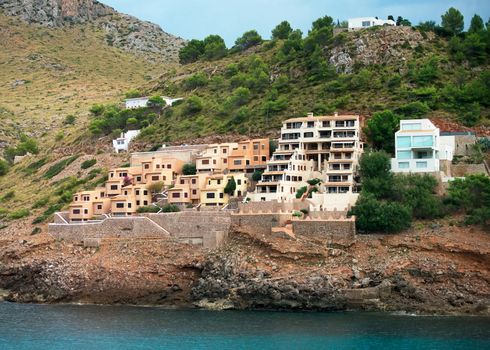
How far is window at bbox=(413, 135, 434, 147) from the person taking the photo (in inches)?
3105

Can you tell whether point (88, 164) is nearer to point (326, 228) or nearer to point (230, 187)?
point (230, 187)

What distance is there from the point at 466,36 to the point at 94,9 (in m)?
94.8

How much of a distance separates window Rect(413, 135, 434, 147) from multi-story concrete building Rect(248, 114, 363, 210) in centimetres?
516

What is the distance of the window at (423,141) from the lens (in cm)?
7888

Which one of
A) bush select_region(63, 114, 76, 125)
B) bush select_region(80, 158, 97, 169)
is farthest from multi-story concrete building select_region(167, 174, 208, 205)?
bush select_region(63, 114, 76, 125)

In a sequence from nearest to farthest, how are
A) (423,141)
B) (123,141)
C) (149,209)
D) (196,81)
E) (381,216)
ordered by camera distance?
1. (381,216)
2. (423,141)
3. (149,209)
4. (123,141)
5. (196,81)

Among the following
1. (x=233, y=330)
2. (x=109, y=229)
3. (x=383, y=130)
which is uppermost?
(x=383, y=130)

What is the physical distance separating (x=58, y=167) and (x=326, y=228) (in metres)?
41.3

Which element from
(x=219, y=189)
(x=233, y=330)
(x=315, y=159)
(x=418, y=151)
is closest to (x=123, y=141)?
(x=219, y=189)

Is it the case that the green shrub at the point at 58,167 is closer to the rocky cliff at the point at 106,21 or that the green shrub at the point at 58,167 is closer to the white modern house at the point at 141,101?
the white modern house at the point at 141,101

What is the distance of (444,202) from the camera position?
74812 millimetres

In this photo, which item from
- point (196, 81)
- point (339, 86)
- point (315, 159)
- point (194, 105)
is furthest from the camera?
point (196, 81)

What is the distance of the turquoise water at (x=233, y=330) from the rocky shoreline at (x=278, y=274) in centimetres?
158

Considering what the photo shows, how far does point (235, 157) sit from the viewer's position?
86625mm
